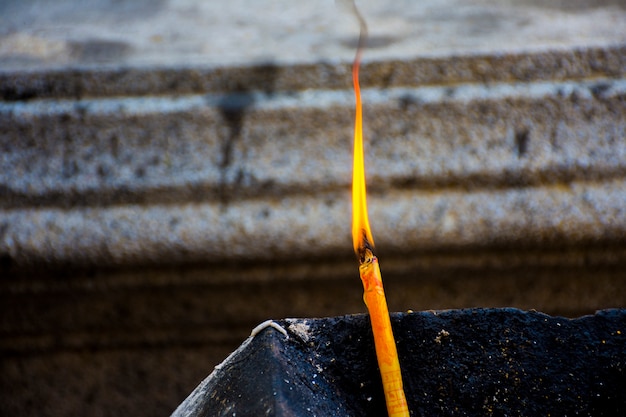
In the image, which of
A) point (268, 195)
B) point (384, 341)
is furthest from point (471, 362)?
point (268, 195)

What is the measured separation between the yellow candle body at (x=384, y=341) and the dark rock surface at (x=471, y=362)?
0.04m

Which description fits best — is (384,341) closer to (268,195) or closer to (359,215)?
(359,215)

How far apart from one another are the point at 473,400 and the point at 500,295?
43 cm

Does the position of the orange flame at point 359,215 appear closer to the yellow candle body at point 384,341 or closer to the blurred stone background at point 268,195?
the yellow candle body at point 384,341

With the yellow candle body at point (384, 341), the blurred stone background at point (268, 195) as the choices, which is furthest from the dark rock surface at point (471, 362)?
the blurred stone background at point (268, 195)

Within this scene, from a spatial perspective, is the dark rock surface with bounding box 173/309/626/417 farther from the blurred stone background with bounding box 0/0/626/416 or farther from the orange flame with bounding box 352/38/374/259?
the blurred stone background with bounding box 0/0/626/416

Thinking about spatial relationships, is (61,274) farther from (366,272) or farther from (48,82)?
(366,272)

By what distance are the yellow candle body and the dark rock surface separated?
36mm

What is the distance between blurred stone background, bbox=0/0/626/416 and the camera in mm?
675

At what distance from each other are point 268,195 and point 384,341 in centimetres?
41

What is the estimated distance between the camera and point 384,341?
0.28 m

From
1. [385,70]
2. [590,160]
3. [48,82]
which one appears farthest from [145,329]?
[590,160]

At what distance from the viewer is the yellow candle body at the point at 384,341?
281mm

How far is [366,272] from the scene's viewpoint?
28cm
